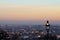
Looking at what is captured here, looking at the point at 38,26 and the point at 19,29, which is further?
the point at 19,29

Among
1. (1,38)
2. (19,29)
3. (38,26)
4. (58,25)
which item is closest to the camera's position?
(1,38)

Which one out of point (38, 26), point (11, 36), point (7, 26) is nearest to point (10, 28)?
point (7, 26)

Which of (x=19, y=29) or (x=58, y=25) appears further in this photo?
(x=19, y=29)

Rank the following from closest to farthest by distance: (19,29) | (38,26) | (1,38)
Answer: (1,38), (38,26), (19,29)

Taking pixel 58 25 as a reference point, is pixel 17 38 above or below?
below

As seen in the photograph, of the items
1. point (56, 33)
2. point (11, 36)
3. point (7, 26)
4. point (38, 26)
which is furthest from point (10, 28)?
point (56, 33)

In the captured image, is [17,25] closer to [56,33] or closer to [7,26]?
[7,26]

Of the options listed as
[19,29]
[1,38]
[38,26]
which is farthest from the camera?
[19,29]

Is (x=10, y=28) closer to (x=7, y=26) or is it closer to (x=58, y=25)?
(x=7, y=26)

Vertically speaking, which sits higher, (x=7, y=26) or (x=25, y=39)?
(x=7, y=26)
